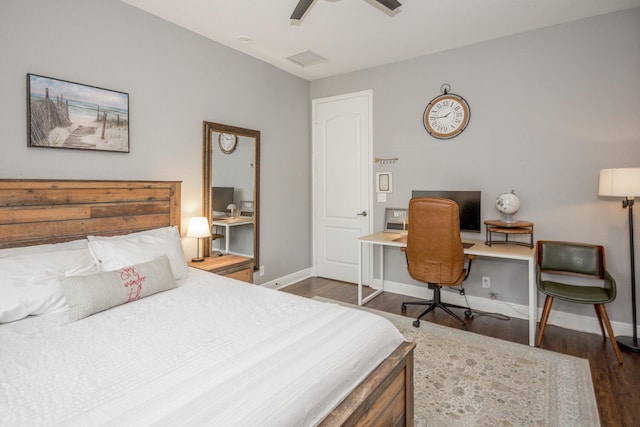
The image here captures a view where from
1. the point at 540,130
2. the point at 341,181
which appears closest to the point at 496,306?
the point at 540,130

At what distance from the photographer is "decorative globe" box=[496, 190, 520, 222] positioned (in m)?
3.20

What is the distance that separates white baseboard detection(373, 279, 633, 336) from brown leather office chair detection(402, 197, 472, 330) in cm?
53

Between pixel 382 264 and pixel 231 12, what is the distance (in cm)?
305

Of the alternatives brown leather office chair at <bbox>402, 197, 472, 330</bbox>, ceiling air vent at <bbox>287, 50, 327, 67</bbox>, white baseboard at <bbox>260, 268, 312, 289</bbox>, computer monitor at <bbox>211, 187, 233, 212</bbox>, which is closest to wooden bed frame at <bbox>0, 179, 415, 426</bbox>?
computer monitor at <bbox>211, 187, 233, 212</bbox>

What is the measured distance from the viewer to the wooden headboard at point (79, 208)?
215cm

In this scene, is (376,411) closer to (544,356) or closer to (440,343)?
(440,343)

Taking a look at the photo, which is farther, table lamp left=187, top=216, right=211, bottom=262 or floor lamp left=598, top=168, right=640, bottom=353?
table lamp left=187, top=216, right=211, bottom=262

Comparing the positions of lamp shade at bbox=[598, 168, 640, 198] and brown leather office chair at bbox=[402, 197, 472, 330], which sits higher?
lamp shade at bbox=[598, 168, 640, 198]

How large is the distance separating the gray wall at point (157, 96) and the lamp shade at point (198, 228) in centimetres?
22

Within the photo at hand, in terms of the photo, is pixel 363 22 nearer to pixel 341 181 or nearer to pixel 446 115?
pixel 446 115

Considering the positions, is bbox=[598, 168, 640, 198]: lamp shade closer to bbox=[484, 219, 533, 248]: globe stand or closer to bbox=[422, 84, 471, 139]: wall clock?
bbox=[484, 219, 533, 248]: globe stand

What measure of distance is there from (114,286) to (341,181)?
A: 3117mm

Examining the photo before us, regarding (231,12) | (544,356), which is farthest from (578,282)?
(231,12)

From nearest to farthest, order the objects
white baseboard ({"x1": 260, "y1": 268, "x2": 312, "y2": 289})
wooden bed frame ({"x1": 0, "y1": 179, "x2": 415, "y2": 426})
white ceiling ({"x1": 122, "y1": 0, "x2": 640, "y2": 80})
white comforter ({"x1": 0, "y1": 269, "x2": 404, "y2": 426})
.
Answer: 1. white comforter ({"x1": 0, "y1": 269, "x2": 404, "y2": 426})
2. wooden bed frame ({"x1": 0, "y1": 179, "x2": 415, "y2": 426})
3. white ceiling ({"x1": 122, "y1": 0, "x2": 640, "y2": 80})
4. white baseboard ({"x1": 260, "y1": 268, "x2": 312, "y2": 289})
